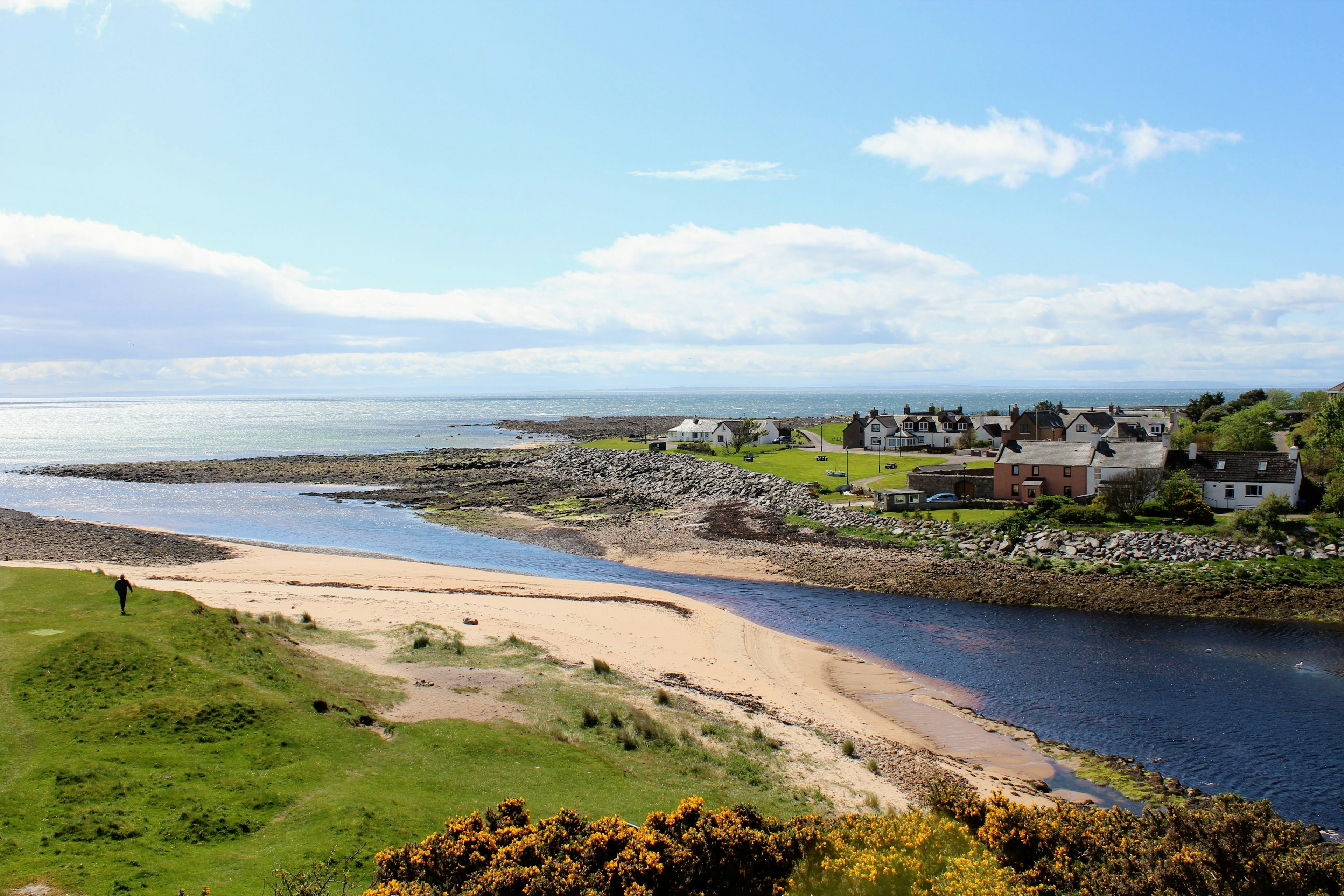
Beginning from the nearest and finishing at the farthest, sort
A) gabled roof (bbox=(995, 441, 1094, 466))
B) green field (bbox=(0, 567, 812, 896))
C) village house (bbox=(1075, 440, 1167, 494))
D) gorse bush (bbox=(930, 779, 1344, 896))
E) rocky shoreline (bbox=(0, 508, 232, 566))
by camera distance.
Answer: gorse bush (bbox=(930, 779, 1344, 896)), green field (bbox=(0, 567, 812, 896)), rocky shoreline (bbox=(0, 508, 232, 566)), village house (bbox=(1075, 440, 1167, 494)), gabled roof (bbox=(995, 441, 1094, 466))

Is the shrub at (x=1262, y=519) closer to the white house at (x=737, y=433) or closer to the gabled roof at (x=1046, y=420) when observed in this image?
the gabled roof at (x=1046, y=420)

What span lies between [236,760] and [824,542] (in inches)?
1645

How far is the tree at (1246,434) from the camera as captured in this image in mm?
68438

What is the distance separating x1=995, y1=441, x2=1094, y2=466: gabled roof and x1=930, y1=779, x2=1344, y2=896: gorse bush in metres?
46.9

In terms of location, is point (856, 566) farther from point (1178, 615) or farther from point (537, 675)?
point (537, 675)

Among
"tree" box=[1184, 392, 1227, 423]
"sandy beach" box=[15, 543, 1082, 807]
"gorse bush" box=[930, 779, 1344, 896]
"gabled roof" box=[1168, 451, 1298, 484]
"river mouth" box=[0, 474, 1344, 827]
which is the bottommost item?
"river mouth" box=[0, 474, 1344, 827]

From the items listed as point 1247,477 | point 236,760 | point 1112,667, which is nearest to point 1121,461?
point 1247,477

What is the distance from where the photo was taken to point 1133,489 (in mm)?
50906

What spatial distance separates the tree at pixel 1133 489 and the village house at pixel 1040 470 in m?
3.86

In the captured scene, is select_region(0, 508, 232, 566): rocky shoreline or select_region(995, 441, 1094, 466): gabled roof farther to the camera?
select_region(995, 441, 1094, 466): gabled roof

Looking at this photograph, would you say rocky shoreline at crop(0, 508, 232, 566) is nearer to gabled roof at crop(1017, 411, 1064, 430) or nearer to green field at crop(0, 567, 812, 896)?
green field at crop(0, 567, 812, 896)

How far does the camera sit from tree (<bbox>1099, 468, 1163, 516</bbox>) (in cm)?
5081

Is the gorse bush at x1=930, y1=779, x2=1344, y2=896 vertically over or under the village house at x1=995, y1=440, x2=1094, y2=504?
under

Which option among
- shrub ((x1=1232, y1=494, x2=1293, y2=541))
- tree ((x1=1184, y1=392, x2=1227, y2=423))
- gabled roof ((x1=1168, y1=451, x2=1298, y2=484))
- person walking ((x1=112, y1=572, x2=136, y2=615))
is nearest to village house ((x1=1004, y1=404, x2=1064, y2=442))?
gabled roof ((x1=1168, y1=451, x2=1298, y2=484))
